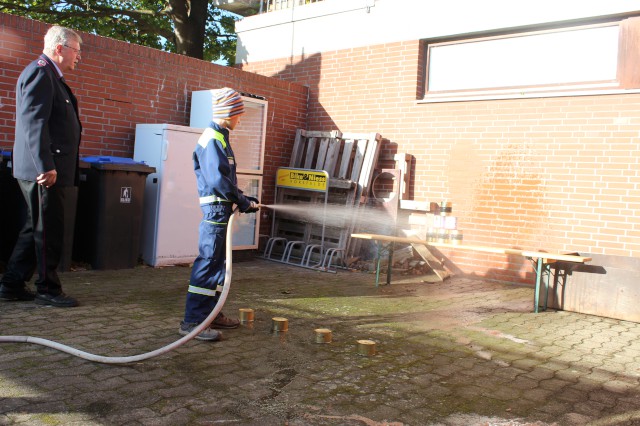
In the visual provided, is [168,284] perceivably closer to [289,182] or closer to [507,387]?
[289,182]

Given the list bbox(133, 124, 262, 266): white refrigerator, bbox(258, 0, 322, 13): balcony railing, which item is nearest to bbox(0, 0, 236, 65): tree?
bbox(258, 0, 322, 13): balcony railing

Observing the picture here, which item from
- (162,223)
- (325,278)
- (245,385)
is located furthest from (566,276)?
(162,223)

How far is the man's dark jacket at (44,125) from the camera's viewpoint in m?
5.23

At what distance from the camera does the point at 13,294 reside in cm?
562

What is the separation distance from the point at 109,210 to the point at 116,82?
2021mm

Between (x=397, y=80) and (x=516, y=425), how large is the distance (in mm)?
7244

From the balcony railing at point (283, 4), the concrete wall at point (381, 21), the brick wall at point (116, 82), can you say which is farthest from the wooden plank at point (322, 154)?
the balcony railing at point (283, 4)

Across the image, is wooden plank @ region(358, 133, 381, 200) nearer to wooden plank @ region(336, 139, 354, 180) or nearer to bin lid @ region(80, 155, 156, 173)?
wooden plank @ region(336, 139, 354, 180)

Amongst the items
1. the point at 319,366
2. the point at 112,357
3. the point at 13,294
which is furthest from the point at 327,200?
the point at 112,357

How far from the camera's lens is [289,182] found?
10.2 m

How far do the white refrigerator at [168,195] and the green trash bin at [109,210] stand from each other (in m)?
0.31

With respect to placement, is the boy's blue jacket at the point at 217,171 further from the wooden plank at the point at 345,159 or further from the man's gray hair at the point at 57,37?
the wooden plank at the point at 345,159

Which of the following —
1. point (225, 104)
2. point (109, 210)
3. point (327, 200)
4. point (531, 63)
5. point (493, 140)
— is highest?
point (531, 63)

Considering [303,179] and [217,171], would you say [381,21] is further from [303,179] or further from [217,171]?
[217,171]
